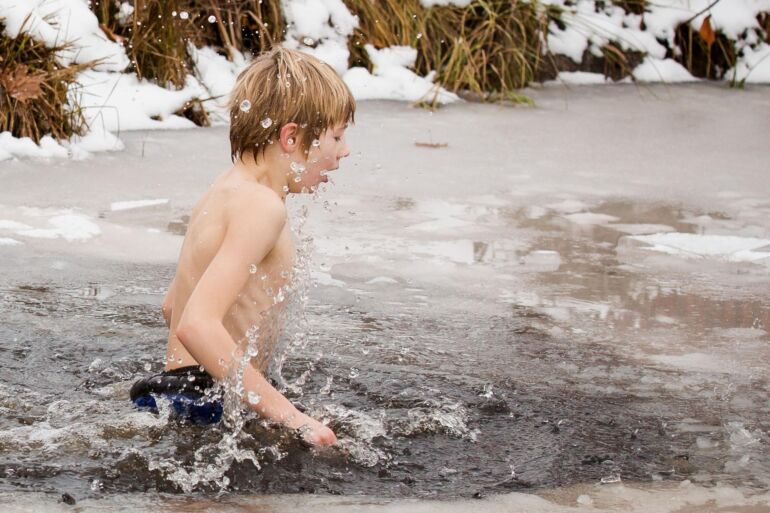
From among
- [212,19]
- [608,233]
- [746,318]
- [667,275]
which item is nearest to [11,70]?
[212,19]

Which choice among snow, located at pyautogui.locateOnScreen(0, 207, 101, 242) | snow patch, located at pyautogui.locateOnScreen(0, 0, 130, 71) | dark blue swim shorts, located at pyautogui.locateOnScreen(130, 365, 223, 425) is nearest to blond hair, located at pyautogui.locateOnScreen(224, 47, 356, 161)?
dark blue swim shorts, located at pyautogui.locateOnScreen(130, 365, 223, 425)

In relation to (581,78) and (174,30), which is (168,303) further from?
(581,78)

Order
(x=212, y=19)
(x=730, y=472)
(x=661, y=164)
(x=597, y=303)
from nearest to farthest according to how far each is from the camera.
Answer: (x=730, y=472)
(x=597, y=303)
(x=661, y=164)
(x=212, y=19)

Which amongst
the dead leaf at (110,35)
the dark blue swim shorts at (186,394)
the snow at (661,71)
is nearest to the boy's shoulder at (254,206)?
the dark blue swim shorts at (186,394)

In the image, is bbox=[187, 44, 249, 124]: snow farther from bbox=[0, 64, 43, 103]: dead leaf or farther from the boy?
the boy

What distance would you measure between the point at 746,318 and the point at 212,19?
14.4 ft

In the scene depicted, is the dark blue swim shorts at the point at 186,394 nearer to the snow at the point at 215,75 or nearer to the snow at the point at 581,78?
the snow at the point at 215,75

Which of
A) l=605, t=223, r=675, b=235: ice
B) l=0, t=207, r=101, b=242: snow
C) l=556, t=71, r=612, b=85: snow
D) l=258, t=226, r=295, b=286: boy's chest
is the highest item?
l=556, t=71, r=612, b=85: snow

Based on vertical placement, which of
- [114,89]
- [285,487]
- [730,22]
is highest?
[730,22]

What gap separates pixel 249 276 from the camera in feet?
9.65

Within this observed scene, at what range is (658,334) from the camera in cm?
384

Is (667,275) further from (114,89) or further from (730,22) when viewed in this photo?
(730,22)

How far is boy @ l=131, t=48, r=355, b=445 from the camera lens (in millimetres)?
2824

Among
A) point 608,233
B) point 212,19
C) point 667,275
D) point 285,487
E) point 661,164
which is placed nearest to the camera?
point 285,487
